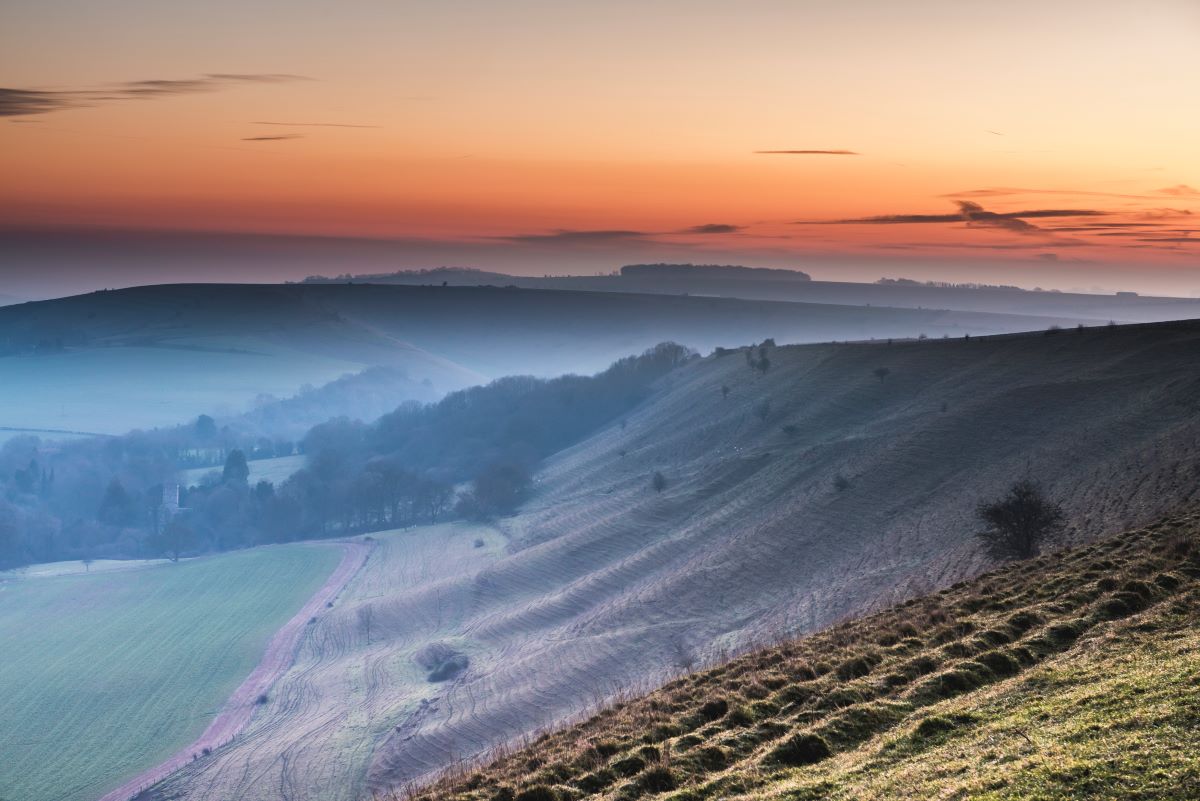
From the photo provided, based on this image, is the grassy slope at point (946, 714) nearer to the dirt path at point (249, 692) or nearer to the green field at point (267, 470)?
the dirt path at point (249, 692)

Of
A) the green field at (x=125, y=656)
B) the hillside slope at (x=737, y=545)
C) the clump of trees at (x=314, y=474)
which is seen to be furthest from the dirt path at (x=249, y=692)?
the clump of trees at (x=314, y=474)

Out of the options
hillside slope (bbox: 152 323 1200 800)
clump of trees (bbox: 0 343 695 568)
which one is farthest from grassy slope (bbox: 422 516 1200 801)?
clump of trees (bbox: 0 343 695 568)

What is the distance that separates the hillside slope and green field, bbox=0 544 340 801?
23.6ft

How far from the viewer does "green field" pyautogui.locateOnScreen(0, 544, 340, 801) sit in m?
56.0

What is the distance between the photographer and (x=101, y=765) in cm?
5425

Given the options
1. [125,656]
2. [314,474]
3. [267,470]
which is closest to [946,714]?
[125,656]

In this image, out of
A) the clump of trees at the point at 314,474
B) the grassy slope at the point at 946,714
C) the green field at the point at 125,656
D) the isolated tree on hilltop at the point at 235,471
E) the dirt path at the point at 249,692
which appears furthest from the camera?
the isolated tree on hilltop at the point at 235,471

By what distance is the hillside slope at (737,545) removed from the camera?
47344mm

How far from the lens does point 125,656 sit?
76.6 m

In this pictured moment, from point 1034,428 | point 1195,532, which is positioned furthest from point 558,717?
point 1034,428

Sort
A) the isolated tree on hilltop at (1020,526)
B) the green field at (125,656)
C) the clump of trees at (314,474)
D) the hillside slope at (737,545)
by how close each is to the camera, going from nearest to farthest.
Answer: the isolated tree on hilltop at (1020,526), the hillside slope at (737,545), the green field at (125,656), the clump of trees at (314,474)

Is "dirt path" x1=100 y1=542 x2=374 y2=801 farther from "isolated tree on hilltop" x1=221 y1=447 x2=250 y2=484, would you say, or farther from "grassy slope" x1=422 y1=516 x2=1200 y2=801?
"isolated tree on hilltop" x1=221 y1=447 x2=250 y2=484

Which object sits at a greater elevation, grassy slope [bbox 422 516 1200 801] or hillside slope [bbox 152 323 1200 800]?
grassy slope [bbox 422 516 1200 801]

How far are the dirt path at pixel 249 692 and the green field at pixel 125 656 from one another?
1.06 meters
